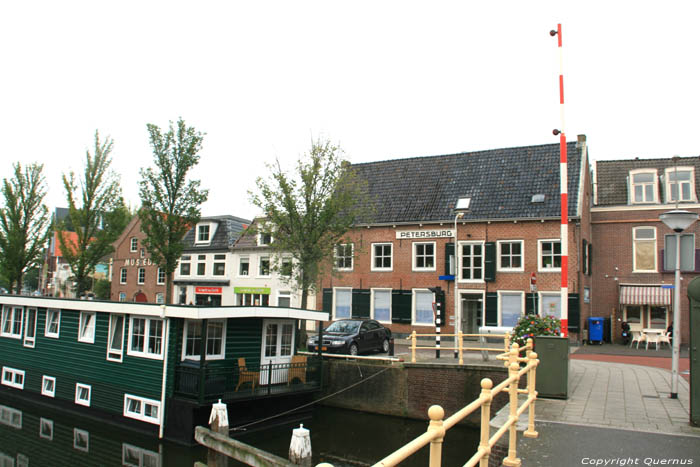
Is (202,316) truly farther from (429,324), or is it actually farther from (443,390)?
(429,324)

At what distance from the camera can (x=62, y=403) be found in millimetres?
18672

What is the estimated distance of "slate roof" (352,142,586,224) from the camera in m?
27.9

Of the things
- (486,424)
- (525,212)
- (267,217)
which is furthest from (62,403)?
(525,212)

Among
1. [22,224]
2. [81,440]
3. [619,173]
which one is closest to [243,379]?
[81,440]

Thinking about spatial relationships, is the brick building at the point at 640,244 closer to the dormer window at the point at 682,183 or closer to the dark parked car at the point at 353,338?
the dormer window at the point at 682,183

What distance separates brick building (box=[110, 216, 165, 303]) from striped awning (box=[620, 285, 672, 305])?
3152 centimetres

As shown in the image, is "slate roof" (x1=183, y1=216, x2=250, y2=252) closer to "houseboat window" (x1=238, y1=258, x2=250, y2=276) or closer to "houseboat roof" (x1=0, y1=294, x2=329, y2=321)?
"houseboat window" (x1=238, y1=258, x2=250, y2=276)

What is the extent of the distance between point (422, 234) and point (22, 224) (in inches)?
1119

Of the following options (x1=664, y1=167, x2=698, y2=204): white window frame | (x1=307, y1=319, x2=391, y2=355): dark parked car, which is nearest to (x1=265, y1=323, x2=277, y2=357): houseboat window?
(x1=307, y1=319, x2=391, y2=355): dark parked car

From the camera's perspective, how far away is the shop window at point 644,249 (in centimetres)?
2741

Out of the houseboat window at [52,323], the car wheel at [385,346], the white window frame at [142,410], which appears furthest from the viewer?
the car wheel at [385,346]

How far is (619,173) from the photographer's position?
3034 cm

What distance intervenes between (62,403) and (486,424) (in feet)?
60.8

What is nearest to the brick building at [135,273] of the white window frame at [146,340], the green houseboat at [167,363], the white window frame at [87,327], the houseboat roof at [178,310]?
the green houseboat at [167,363]
